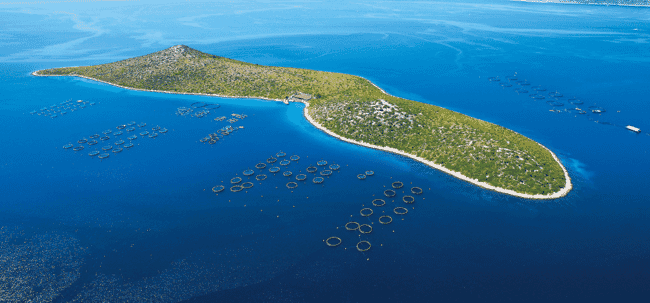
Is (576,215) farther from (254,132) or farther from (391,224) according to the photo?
(254,132)

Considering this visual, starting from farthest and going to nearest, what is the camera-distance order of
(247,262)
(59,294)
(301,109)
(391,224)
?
(301,109) → (391,224) → (247,262) → (59,294)

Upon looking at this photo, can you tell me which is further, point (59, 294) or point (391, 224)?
point (391, 224)

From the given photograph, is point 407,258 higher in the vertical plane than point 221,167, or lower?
lower

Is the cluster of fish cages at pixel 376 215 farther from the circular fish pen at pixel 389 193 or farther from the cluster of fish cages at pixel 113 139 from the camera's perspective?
the cluster of fish cages at pixel 113 139

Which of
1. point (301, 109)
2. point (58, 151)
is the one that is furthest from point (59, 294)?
point (301, 109)

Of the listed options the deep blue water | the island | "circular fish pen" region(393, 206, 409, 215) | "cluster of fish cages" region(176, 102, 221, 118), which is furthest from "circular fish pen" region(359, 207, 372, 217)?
"cluster of fish cages" region(176, 102, 221, 118)

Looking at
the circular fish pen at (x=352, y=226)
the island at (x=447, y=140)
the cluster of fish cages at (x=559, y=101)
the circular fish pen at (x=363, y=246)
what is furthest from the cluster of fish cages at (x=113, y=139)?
the cluster of fish cages at (x=559, y=101)

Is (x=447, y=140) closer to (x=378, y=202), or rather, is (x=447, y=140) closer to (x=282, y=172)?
(x=378, y=202)
